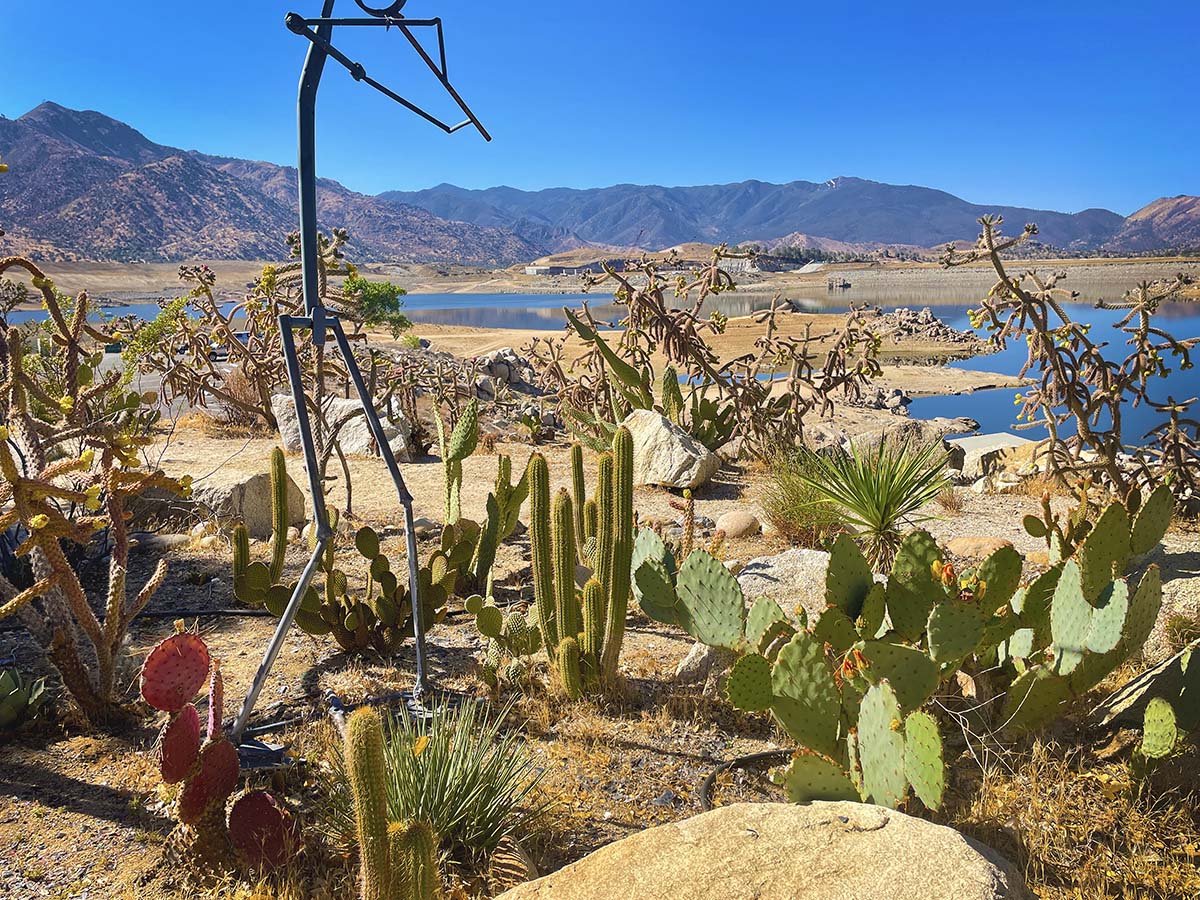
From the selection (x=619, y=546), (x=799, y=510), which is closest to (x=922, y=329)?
(x=799, y=510)

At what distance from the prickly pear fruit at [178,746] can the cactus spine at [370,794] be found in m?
0.86

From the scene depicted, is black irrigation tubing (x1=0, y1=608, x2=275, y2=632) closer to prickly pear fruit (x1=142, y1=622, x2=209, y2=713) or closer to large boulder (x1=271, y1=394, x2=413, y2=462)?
prickly pear fruit (x1=142, y1=622, x2=209, y2=713)

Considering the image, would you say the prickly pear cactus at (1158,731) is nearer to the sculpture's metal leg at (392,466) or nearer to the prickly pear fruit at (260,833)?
the sculpture's metal leg at (392,466)

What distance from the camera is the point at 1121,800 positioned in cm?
304

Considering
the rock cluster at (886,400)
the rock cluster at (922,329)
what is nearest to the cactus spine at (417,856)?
the rock cluster at (886,400)

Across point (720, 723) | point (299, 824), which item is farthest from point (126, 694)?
point (720, 723)

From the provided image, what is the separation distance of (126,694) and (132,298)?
98624 millimetres

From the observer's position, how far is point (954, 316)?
55344mm

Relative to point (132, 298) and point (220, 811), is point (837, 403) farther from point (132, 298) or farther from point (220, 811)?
point (132, 298)

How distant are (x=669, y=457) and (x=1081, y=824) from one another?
573cm

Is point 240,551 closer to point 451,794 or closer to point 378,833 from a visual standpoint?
point 451,794

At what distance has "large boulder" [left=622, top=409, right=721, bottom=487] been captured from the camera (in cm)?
830

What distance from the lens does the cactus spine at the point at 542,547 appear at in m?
3.78

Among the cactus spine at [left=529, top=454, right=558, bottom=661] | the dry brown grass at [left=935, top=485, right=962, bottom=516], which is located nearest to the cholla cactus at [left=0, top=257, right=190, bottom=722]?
the cactus spine at [left=529, top=454, right=558, bottom=661]
